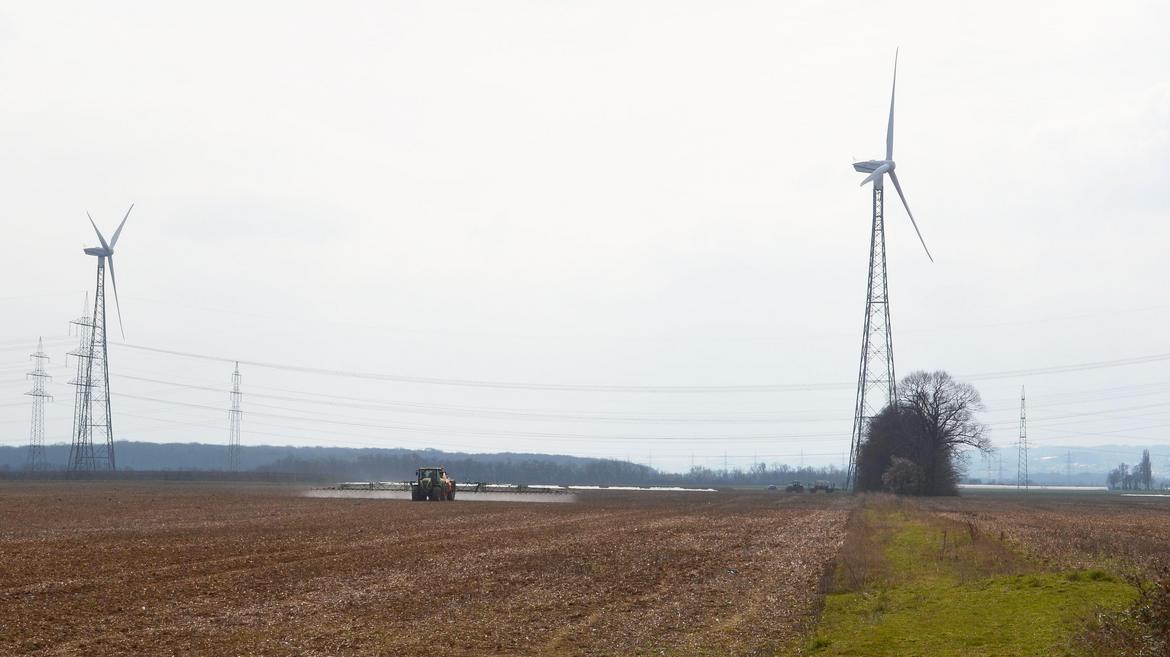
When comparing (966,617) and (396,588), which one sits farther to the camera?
(396,588)

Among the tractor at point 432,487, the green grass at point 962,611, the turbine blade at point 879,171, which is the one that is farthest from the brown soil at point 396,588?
the turbine blade at point 879,171

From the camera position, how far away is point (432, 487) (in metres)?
93.4

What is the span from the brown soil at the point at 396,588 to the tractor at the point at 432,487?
40225 mm

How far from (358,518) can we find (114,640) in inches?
1585

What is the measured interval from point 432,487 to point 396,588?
66837 millimetres

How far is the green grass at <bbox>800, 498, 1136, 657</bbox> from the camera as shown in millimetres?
19094

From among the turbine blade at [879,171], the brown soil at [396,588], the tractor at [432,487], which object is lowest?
the tractor at [432,487]

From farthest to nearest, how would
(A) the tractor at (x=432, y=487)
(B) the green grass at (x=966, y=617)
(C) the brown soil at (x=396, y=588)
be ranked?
(A) the tractor at (x=432, y=487), (C) the brown soil at (x=396, y=588), (B) the green grass at (x=966, y=617)

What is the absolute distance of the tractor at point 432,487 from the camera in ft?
306

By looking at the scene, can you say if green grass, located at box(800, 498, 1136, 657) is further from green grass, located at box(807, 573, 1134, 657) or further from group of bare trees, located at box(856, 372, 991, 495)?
group of bare trees, located at box(856, 372, 991, 495)

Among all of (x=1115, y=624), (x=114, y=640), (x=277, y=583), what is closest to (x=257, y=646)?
(x=114, y=640)

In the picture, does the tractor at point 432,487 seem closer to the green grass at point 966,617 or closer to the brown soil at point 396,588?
the brown soil at point 396,588

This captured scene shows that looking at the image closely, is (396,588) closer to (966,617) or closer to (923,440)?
(966,617)

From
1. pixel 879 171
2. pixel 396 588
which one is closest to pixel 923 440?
pixel 879 171
